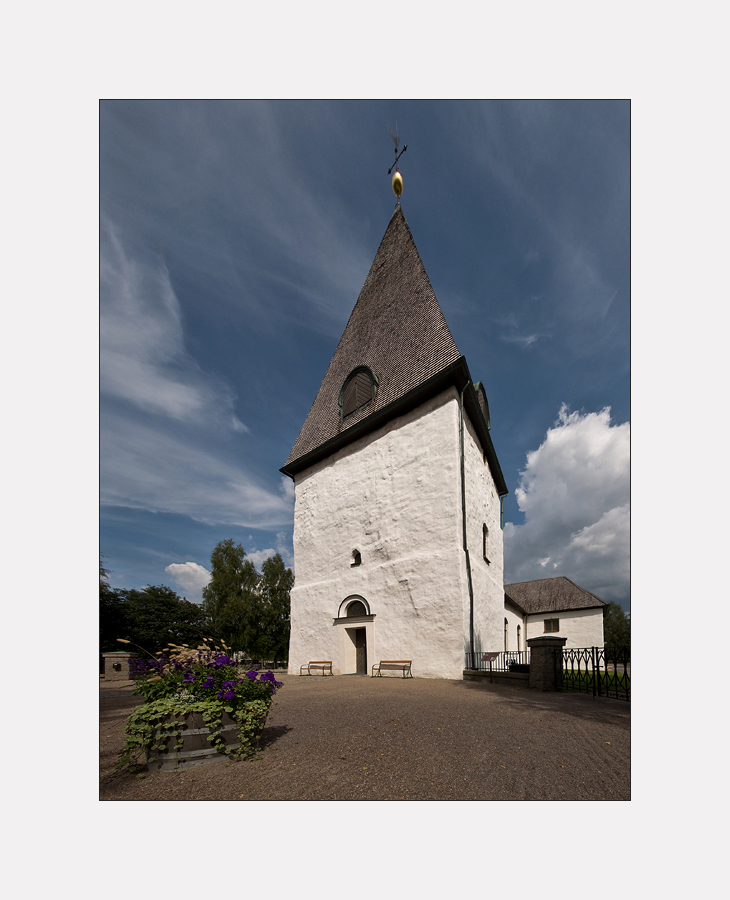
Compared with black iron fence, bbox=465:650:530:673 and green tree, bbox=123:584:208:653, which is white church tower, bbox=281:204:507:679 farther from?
green tree, bbox=123:584:208:653

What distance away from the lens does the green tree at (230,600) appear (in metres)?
22.6

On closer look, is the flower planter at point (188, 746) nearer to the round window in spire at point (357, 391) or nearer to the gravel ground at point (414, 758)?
the gravel ground at point (414, 758)

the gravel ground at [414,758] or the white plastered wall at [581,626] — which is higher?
the gravel ground at [414,758]

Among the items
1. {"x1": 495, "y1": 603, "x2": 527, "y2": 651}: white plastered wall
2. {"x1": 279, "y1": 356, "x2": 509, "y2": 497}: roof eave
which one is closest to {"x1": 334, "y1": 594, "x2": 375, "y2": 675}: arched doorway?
{"x1": 279, "y1": 356, "x2": 509, "y2": 497}: roof eave

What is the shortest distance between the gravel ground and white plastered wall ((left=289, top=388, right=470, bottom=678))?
5611 millimetres

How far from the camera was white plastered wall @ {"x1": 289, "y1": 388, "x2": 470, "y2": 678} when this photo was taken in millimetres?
11742

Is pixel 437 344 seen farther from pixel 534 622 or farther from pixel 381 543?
pixel 534 622

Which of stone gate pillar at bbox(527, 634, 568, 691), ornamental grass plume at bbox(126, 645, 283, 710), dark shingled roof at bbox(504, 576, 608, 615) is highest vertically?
ornamental grass plume at bbox(126, 645, 283, 710)

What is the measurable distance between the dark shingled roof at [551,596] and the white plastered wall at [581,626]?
1.24 ft

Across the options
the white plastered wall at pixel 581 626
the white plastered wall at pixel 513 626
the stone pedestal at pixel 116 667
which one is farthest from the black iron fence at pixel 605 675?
the white plastered wall at pixel 581 626

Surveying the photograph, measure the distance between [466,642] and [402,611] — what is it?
7.14ft

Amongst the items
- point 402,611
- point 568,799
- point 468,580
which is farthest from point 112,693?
point 568,799

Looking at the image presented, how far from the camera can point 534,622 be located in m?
32.7
